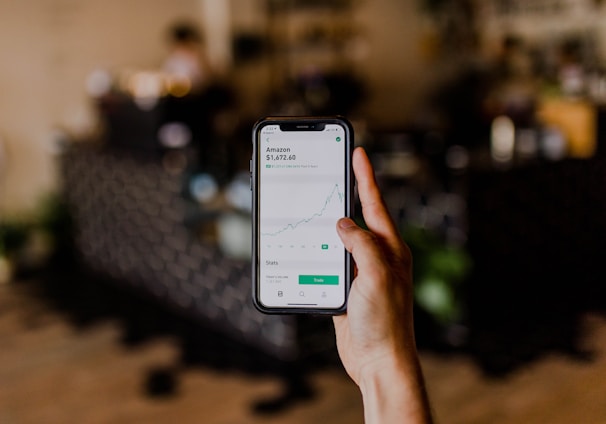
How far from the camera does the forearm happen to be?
33.4 inches

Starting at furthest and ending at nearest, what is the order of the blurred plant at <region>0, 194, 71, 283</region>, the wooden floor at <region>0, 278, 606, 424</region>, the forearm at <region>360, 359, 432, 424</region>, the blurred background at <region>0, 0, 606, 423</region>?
1. the blurred plant at <region>0, 194, 71, 283</region>
2. the blurred background at <region>0, 0, 606, 423</region>
3. the wooden floor at <region>0, 278, 606, 424</region>
4. the forearm at <region>360, 359, 432, 424</region>

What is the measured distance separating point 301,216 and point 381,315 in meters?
0.19

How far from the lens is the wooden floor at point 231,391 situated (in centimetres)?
263

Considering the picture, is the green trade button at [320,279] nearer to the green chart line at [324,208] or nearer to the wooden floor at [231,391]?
the green chart line at [324,208]

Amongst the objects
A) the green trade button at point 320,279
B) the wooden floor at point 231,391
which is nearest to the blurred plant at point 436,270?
the wooden floor at point 231,391

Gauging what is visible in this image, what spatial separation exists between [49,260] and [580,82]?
4318 millimetres

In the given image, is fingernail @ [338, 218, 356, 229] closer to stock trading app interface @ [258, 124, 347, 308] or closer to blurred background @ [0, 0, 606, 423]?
stock trading app interface @ [258, 124, 347, 308]

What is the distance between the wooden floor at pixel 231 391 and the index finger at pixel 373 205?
1.82 metres

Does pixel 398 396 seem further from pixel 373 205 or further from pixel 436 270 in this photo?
pixel 436 270

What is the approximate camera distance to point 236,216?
11.0ft

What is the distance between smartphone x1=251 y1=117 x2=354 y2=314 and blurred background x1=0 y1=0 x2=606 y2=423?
178 cm

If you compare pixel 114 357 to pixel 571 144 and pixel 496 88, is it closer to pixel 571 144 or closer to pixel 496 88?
pixel 571 144

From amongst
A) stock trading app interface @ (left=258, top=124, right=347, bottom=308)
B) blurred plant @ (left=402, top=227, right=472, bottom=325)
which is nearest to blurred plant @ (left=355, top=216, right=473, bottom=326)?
blurred plant @ (left=402, top=227, right=472, bottom=325)

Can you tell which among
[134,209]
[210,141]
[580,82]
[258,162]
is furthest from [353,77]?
[258,162]
